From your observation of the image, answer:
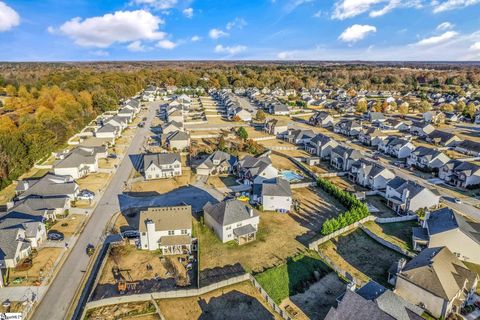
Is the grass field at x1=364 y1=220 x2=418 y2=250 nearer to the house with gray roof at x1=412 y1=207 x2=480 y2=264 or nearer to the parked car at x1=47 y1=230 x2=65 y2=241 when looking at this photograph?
the house with gray roof at x1=412 y1=207 x2=480 y2=264

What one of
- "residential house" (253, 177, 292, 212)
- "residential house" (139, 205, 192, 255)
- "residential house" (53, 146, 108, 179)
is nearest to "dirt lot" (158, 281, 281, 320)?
"residential house" (139, 205, 192, 255)

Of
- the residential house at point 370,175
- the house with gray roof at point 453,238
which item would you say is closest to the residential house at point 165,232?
the house with gray roof at point 453,238

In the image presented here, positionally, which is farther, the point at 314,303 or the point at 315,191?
the point at 315,191

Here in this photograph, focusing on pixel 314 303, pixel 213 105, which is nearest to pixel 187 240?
pixel 314 303

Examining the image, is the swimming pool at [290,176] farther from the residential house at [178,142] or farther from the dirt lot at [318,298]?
the dirt lot at [318,298]

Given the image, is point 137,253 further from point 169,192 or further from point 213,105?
point 213,105

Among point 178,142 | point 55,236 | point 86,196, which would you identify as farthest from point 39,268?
point 178,142
